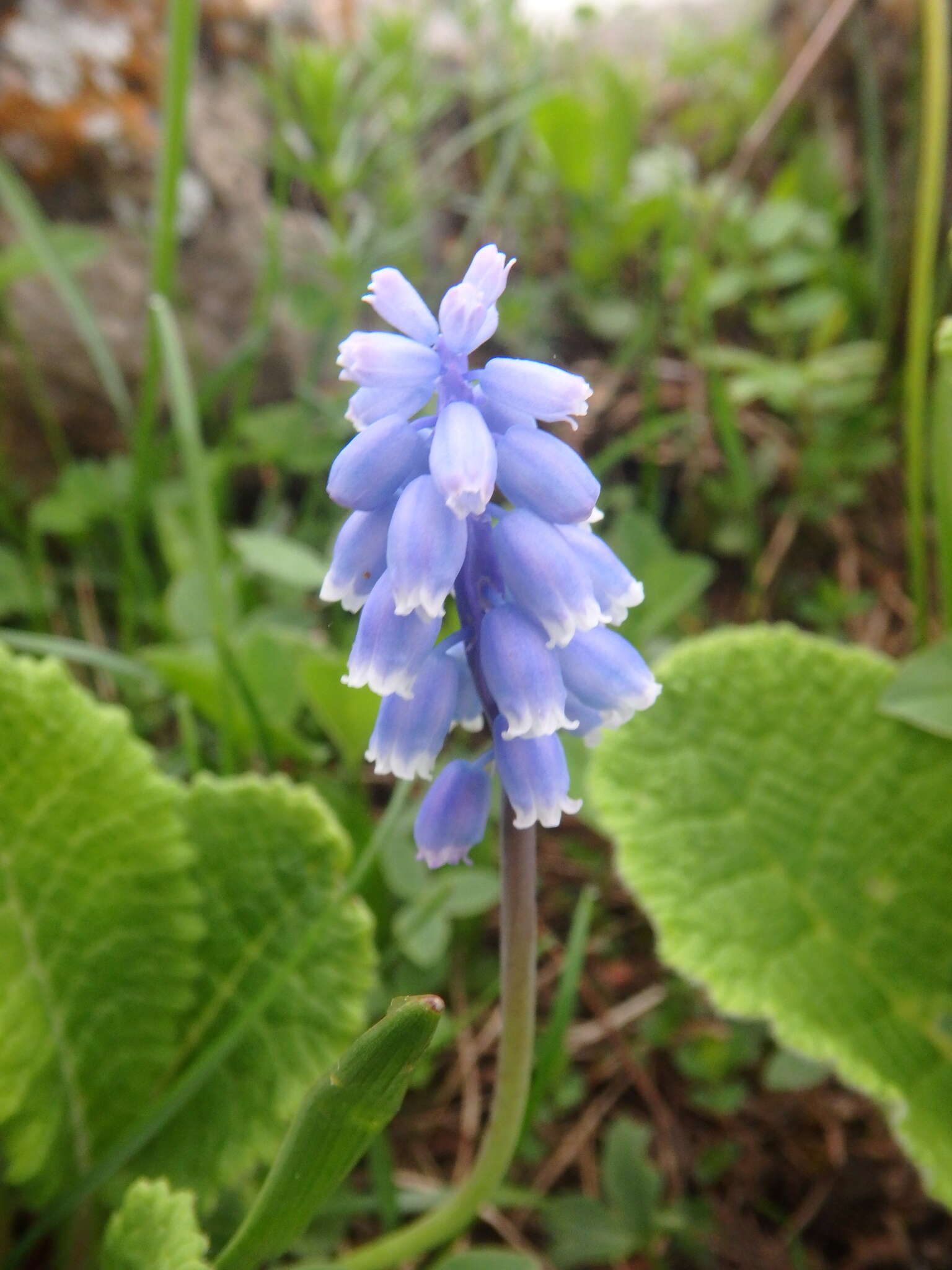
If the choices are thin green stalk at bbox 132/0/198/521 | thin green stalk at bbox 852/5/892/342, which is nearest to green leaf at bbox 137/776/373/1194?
thin green stalk at bbox 132/0/198/521

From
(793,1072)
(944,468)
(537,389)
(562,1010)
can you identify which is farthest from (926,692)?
(537,389)

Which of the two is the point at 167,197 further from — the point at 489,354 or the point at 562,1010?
the point at 562,1010

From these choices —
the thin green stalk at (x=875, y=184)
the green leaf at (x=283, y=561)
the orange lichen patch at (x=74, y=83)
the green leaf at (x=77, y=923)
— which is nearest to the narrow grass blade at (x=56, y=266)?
the orange lichen patch at (x=74, y=83)

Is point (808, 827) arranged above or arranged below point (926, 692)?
below

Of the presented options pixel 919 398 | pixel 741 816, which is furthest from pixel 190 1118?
pixel 919 398

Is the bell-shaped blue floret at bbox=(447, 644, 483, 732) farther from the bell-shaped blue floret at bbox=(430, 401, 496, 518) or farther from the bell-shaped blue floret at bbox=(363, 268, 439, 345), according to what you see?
the bell-shaped blue floret at bbox=(363, 268, 439, 345)

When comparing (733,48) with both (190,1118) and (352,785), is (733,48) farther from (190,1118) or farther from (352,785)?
(190,1118)
